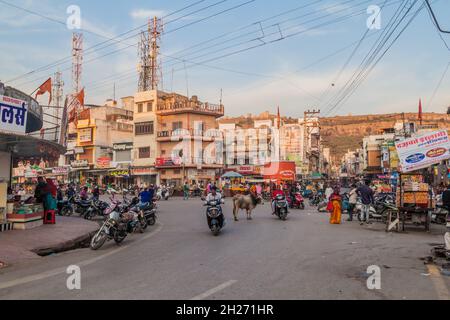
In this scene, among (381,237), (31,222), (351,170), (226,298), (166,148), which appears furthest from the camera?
(351,170)

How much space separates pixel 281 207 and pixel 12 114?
11.2 meters

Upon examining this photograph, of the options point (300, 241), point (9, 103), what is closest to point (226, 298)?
point (300, 241)

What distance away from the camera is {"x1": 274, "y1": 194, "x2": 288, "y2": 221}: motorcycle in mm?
17953

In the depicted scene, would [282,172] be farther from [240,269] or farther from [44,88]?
[240,269]

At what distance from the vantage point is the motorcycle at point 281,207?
1795cm

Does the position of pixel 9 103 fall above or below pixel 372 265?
above

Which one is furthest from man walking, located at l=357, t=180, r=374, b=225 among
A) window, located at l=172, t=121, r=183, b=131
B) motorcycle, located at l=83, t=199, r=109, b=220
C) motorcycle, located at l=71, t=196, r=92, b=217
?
window, located at l=172, t=121, r=183, b=131

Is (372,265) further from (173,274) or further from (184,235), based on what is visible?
(184,235)

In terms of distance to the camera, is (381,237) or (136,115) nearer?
(381,237)

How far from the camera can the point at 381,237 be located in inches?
492

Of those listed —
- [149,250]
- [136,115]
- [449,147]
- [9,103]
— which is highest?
[136,115]

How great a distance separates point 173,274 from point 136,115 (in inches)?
2146

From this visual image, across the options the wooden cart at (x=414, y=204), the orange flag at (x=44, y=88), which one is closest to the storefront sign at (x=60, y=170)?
the orange flag at (x=44, y=88)
